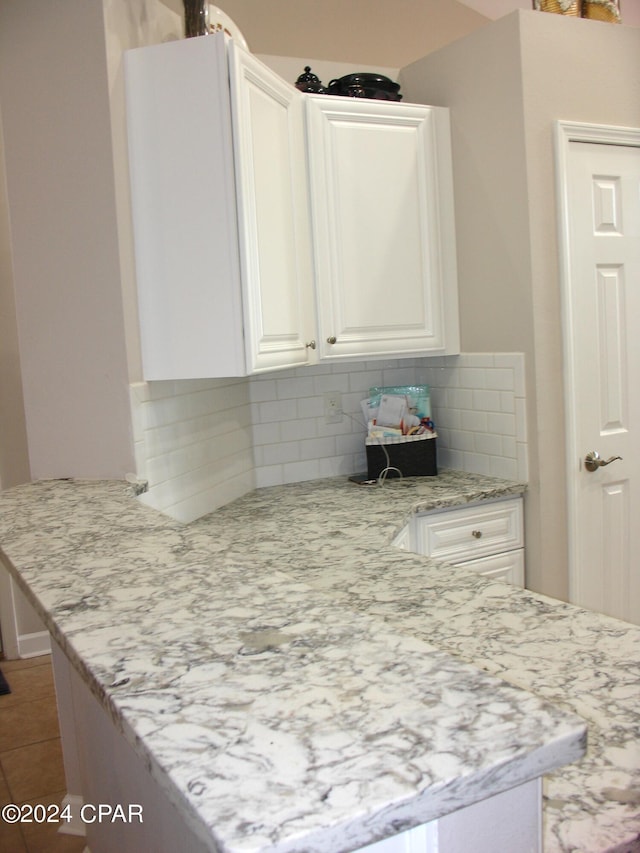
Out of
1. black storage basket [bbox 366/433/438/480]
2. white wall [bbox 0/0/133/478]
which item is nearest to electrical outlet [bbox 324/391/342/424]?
black storage basket [bbox 366/433/438/480]

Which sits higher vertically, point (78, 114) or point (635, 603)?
point (78, 114)

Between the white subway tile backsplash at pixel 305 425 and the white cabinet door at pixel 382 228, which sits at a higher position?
the white cabinet door at pixel 382 228

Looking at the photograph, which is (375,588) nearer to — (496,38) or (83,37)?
(83,37)

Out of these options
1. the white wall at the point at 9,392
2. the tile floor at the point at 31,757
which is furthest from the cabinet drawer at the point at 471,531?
the white wall at the point at 9,392

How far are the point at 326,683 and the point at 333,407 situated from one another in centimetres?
248

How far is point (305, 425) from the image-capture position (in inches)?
128

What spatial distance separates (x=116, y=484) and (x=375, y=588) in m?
0.83

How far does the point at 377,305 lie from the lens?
9.62 feet

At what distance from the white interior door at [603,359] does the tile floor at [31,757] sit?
2.01m

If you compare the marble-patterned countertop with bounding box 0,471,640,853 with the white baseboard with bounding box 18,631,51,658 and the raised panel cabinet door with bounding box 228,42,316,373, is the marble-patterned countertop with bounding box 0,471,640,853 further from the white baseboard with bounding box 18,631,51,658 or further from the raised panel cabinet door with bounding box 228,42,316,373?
the white baseboard with bounding box 18,631,51,658

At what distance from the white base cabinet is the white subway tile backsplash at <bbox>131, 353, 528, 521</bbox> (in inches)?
6.8

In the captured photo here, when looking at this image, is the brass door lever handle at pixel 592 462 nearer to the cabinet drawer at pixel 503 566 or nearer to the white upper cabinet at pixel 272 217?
the cabinet drawer at pixel 503 566

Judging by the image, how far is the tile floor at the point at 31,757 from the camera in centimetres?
251

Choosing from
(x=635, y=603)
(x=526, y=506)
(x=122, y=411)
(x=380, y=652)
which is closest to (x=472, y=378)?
(x=526, y=506)
